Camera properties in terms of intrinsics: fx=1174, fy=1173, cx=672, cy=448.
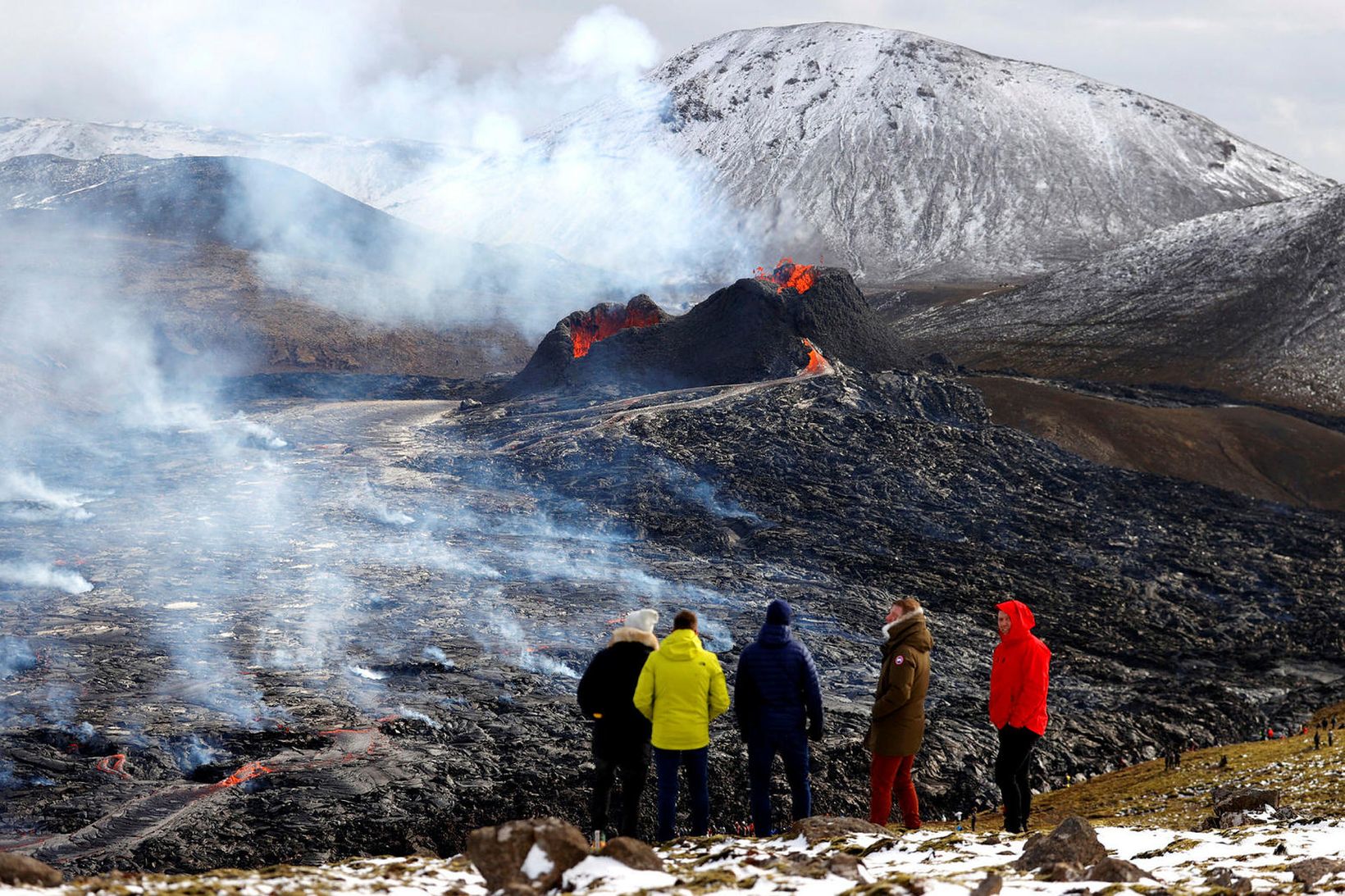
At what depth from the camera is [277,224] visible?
114688mm

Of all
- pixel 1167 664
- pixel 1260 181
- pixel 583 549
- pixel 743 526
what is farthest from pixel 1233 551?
pixel 1260 181

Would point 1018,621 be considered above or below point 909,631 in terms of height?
above

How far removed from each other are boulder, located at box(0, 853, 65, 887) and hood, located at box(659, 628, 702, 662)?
445 cm

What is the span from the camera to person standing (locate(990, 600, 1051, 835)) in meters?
9.67

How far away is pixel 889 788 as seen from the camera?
10.3 metres

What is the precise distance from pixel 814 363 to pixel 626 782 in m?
44.9

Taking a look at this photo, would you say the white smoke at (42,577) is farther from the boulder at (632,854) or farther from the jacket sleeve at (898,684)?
the boulder at (632,854)

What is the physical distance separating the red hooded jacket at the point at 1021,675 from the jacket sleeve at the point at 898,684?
27.2 inches

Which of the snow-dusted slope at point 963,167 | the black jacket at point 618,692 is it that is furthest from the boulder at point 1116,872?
the snow-dusted slope at point 963,167

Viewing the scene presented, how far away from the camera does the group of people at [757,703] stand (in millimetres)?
9477

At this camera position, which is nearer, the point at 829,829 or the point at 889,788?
the point at 829,829

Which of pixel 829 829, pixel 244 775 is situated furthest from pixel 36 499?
pixel 829 829

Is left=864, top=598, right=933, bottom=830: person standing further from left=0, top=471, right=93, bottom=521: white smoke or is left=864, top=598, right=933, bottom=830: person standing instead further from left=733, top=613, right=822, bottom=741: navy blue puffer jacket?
left=0, top=471, right=93, bottom=521: white smoke

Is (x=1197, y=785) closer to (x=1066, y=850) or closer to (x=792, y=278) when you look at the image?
(x=1066, y=850)
